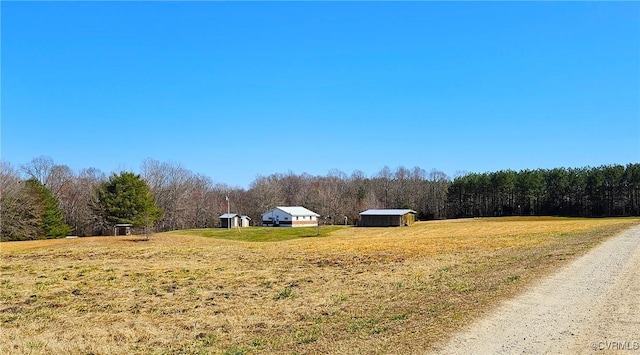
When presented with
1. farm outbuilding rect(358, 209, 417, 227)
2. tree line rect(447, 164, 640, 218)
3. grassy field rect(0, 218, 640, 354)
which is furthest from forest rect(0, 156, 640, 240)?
grassy field rect(0, 218, 640, 354)

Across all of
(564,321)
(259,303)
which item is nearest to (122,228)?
(259,303)

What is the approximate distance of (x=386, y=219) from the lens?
85.3 meters

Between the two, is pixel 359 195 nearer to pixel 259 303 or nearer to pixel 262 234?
pixel 262 234

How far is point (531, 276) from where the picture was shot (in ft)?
53.3

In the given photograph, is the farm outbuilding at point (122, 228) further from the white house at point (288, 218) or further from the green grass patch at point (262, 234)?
the white house at point (288, 218)

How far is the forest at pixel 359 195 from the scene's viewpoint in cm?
8894

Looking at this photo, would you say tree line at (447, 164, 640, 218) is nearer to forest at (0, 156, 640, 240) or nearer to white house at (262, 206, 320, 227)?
forest at (0, 156, 640, 240)

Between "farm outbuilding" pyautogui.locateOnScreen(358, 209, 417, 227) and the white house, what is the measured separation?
40.0 ft

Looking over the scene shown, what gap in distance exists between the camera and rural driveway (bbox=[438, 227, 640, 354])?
8344 mm

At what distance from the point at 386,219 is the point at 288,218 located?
63.5ft

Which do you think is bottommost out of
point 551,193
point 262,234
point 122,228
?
point 262,234

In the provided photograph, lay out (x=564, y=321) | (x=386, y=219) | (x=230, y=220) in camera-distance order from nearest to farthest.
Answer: (x=564, y=321) < (x=386, y=219) < (x=230, y=220)

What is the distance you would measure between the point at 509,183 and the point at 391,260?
9063 centimetres

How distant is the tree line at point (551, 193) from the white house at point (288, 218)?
140 ft
